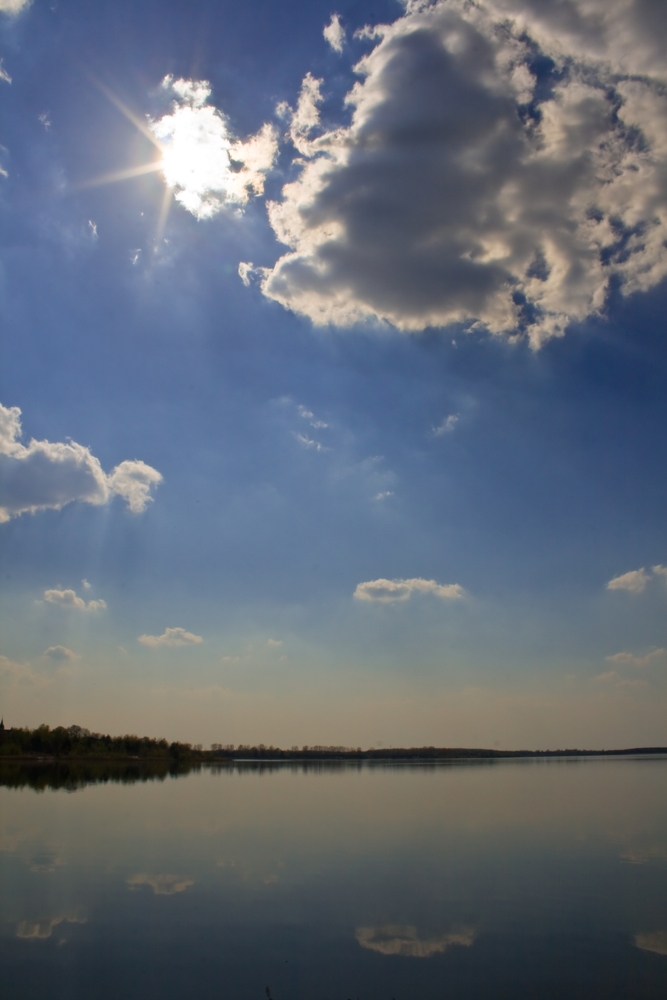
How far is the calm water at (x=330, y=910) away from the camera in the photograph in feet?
43.2

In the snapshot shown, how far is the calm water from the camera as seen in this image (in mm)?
13156

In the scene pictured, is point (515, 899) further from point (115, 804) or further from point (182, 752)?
point (182, 752)

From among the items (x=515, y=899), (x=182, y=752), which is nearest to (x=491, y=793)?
(x=515, y=899)

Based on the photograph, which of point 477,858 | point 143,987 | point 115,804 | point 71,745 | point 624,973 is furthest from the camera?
point 71,745

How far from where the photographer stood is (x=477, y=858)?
83.8 ft

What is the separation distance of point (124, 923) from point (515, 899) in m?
11.1

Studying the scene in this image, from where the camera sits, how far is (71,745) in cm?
13250

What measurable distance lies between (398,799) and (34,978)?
43116mm

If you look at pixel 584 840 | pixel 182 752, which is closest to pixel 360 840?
pixel 584 840

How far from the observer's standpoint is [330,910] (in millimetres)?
17562

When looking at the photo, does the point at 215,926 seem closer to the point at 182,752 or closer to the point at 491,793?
the point at 491,793

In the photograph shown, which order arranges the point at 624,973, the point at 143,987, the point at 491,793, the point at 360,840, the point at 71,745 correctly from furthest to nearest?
the point at 71,745, the point at 491,793, the point at 360,840, the point at 624,973, the point at 143,987

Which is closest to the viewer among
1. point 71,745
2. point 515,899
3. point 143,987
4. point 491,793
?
Result: point 143,987

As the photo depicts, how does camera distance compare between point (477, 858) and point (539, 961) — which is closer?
point (539, 961)
